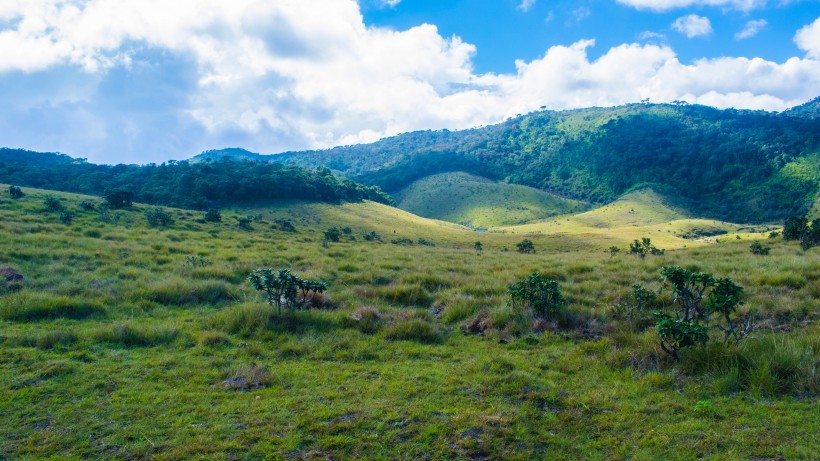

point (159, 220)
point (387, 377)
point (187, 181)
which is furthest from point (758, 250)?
point (187, 181)

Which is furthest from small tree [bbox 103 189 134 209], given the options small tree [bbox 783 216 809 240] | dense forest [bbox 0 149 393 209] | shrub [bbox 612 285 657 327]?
small tree [bbox 783 216 809 240]

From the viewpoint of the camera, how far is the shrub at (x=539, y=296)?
11.0 meters

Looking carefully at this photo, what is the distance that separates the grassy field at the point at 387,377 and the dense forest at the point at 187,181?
80530mm

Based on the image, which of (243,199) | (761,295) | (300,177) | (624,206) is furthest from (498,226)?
(761,295)

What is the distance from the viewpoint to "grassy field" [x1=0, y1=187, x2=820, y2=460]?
215 inches

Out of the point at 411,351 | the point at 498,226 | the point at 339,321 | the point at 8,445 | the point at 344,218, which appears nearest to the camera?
the point at 8,445

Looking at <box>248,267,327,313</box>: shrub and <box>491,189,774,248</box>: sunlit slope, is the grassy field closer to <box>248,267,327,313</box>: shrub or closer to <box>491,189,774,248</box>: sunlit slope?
<box>248,267,327,313</box>: shrub

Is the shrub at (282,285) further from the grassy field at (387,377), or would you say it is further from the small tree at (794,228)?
the small tree at (794,228)

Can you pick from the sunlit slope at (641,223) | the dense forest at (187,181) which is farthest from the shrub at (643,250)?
the sunlit slope at (641,223)

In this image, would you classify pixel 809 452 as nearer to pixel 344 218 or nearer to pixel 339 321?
pixel 339 321

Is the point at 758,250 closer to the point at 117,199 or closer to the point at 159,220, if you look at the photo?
the point at 159,220

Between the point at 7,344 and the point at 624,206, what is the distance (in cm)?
19977

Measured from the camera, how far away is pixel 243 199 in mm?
94500

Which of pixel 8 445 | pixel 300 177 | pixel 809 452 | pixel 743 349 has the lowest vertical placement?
pixel 8 445
